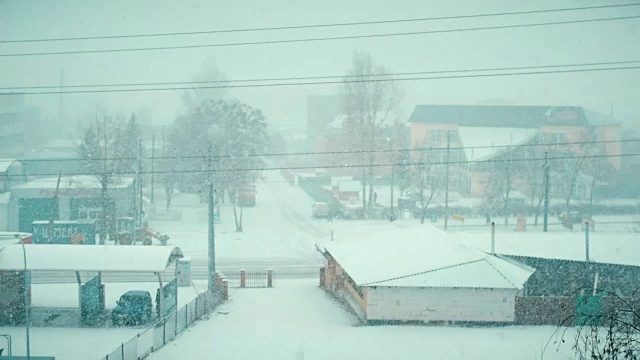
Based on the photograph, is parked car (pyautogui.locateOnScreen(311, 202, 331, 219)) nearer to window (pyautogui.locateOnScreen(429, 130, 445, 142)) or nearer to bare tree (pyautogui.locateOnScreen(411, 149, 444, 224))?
bare tree (pyautogui.locateOnScreen(411, 149, 444, 224))

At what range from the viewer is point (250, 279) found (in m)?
22.8

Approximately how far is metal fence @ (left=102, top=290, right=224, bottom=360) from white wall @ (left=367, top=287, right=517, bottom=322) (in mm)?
4534

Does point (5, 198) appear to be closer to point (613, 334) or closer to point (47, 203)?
point (47, 203)

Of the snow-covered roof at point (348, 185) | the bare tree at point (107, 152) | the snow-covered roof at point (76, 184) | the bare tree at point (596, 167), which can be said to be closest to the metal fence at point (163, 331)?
the bare tree at point (107, 152)

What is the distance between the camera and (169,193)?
39625mm

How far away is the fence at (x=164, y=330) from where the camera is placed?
36.7 ft

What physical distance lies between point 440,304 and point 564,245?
21.7ft

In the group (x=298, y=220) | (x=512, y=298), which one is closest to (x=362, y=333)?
(x=512, y=298)

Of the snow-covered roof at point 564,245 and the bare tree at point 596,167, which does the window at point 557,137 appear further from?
Result: the snow-covered roof at point 564,245

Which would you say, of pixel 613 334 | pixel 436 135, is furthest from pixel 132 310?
pixel 436 135

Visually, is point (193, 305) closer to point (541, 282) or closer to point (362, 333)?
point (362, 333)

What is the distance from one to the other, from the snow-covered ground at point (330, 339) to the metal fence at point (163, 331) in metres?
0.23

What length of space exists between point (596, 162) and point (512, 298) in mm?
29305

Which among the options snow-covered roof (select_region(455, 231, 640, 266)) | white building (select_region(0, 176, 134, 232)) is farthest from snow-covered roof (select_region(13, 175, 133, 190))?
snow-covered roof (select_region(455, 231, 640, 266))
